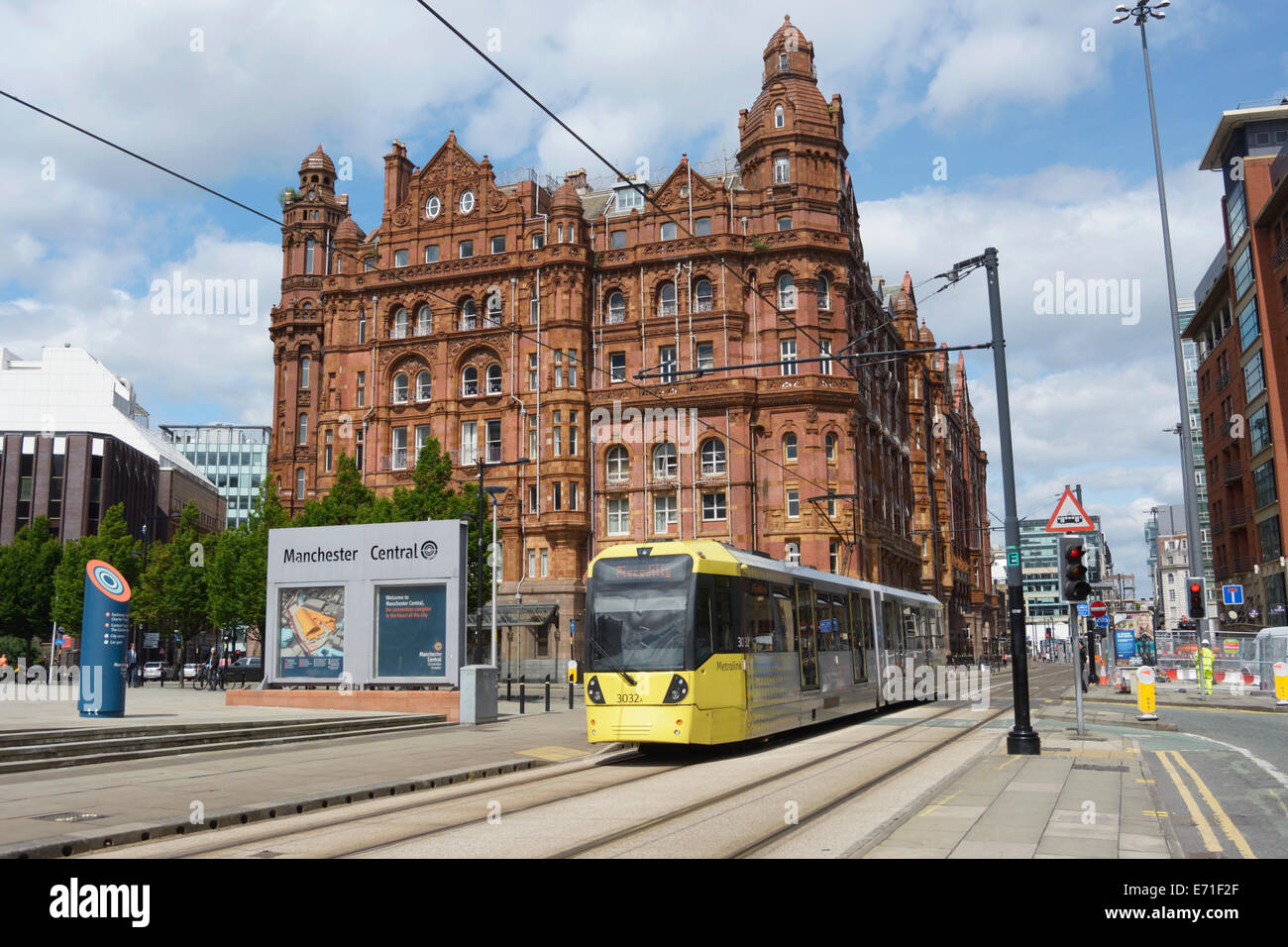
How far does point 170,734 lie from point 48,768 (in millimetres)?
3316

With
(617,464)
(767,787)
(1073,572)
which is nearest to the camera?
(767,787)

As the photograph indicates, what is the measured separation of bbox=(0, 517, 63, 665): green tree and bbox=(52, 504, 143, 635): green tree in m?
5.25

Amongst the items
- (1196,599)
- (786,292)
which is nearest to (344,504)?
(786,292)

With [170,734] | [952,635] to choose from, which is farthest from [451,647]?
[952,635]

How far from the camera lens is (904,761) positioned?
15.7 meters

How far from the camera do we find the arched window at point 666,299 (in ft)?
189

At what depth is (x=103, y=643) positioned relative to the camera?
20.7 meters

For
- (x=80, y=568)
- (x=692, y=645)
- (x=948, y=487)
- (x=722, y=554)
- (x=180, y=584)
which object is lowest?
(x=692, y=645)

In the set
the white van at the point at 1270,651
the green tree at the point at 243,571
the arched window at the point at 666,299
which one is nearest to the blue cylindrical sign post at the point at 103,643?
the green tree at the point at 243,571

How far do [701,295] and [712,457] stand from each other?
8910 millimetres

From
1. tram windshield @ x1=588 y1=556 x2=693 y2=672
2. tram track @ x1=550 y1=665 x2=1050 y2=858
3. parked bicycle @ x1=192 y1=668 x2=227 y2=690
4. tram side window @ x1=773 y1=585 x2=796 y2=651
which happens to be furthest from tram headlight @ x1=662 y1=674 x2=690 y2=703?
parked bicycle @ x1=192 y1=668 x2=227 y2=690

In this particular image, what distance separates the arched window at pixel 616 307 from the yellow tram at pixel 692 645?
3989 cm
